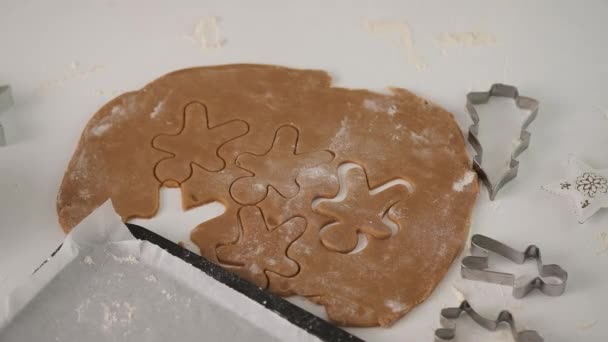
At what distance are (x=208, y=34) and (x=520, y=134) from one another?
838 millimetres

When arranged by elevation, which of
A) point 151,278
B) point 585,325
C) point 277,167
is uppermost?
point 277,167

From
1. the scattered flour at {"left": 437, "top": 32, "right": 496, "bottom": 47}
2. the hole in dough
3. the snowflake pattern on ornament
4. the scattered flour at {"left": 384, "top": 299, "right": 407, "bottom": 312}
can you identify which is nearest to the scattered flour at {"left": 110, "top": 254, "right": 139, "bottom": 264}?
the hole in dough

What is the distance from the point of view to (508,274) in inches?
57.4

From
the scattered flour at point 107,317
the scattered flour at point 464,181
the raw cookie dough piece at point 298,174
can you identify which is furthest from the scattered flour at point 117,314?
the scattered flour at point 464,181

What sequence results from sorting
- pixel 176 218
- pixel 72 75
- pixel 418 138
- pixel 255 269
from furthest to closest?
pixel 72 75 → pixel 418 138 → pixel 176 218 → pixel 255 269

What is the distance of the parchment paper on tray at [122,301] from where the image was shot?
4.44 ft

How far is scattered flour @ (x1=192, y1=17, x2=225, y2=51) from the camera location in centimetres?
202

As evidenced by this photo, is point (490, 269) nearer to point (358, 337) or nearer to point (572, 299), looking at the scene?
point (572, 299)

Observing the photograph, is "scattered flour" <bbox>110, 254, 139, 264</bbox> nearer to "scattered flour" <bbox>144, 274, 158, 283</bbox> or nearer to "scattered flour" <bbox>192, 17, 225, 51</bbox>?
"scattered flour" <bbox>144, 274, 158, 283</bbox>

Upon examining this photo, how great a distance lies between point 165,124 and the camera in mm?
1780

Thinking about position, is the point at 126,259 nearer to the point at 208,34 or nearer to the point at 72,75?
the point at 72,75

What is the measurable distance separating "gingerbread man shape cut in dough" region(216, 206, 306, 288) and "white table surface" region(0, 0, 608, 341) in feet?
0.34

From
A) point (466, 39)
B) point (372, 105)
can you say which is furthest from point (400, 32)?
point (372, 105)

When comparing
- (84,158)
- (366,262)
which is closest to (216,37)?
(84,158)
